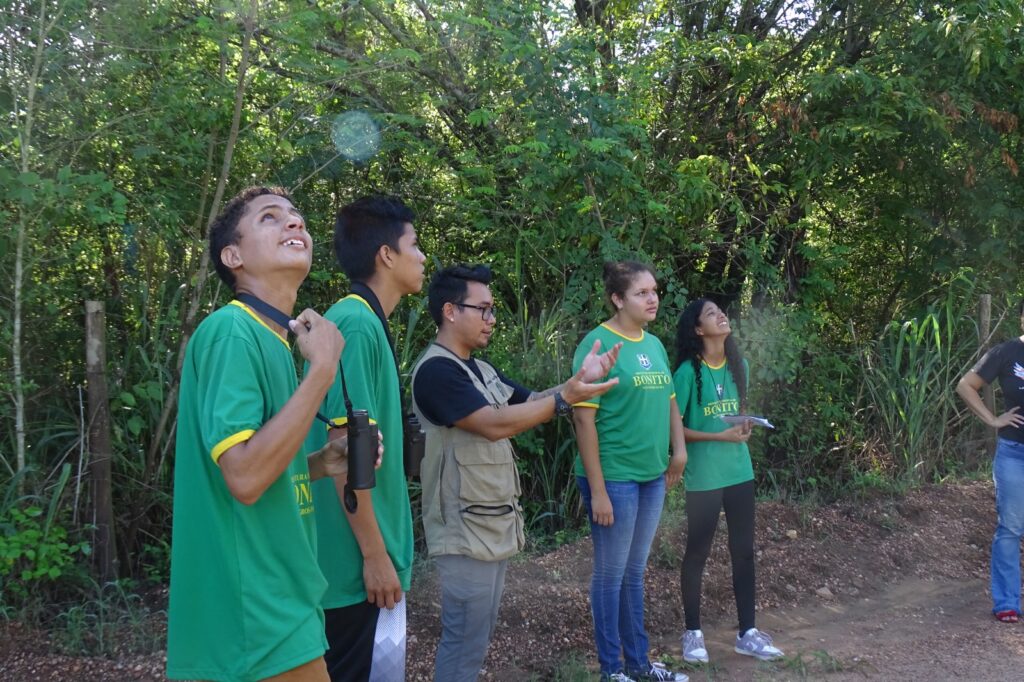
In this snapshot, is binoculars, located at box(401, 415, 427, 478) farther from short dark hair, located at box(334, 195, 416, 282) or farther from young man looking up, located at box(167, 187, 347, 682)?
young man looking up, located at box(167, 187, 347, 682)

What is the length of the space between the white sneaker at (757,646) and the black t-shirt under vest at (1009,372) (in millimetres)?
2037

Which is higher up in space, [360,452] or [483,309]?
[483,309]

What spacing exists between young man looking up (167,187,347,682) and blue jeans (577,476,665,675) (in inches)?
92.7

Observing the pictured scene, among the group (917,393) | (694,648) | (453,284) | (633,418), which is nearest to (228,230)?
(453,284)

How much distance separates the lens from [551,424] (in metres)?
6.67

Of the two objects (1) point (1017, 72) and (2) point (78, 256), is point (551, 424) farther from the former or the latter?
(1) point (1017, 72)

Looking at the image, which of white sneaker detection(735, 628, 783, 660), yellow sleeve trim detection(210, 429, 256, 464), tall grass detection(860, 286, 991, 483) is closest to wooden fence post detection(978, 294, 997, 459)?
tall grass detection(860, 286, 991, 483)

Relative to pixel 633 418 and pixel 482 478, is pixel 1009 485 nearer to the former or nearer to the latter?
pixel 633 418

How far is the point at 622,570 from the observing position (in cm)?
454

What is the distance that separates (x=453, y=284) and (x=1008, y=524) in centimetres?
408

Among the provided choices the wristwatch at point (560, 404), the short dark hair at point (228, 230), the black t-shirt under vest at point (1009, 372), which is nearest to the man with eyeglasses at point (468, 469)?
the wristwatch at point (560, 404)

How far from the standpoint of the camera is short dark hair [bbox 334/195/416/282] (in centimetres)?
311

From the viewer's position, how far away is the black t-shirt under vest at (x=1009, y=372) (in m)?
5.79

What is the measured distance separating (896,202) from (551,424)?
4.42m
